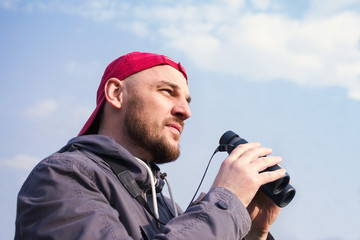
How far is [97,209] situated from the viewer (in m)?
2.51

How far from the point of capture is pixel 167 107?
3.64 m

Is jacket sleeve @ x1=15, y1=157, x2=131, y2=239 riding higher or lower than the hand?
lower

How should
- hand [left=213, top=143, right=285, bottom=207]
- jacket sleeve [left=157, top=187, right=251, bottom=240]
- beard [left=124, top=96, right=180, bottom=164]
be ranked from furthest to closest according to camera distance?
beard [left=124, top=96, right=180, bottom=164]
hand [left=213, top=143, right=285, bottom=207]
jacket sleeve [left=157, top=187, right=251, bottom=240]

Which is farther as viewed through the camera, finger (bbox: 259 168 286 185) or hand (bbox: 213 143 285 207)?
finger (bbox: 259 168 286 185)

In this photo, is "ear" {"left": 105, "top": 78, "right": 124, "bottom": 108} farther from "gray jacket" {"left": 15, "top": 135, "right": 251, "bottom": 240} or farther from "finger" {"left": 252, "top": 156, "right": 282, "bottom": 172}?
"finger" {"left": 252, "top": 156, "right": 282, "bottom": 172}

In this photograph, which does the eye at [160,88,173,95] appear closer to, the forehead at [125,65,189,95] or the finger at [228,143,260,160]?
the forehead at [125,65,189,95]

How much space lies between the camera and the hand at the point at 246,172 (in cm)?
275

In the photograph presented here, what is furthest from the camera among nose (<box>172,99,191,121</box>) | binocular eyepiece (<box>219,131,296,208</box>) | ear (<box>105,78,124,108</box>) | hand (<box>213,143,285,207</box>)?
ear (<box>105,78,124,108</box>)

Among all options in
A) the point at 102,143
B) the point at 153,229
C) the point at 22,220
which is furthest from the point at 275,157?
the point at 22,220

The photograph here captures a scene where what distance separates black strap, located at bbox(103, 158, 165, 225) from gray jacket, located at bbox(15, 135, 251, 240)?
0.09ft

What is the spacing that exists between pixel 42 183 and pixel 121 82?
1532 millimetres

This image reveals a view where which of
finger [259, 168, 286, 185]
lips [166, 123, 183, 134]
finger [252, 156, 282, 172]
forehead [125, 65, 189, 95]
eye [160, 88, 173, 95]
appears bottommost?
finger [259, 168, 286, 185]

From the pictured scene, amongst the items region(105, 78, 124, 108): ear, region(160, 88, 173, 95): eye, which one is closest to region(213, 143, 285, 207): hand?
region(160, 88, 173, 95): eye

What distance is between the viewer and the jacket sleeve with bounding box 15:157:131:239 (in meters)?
2.38
